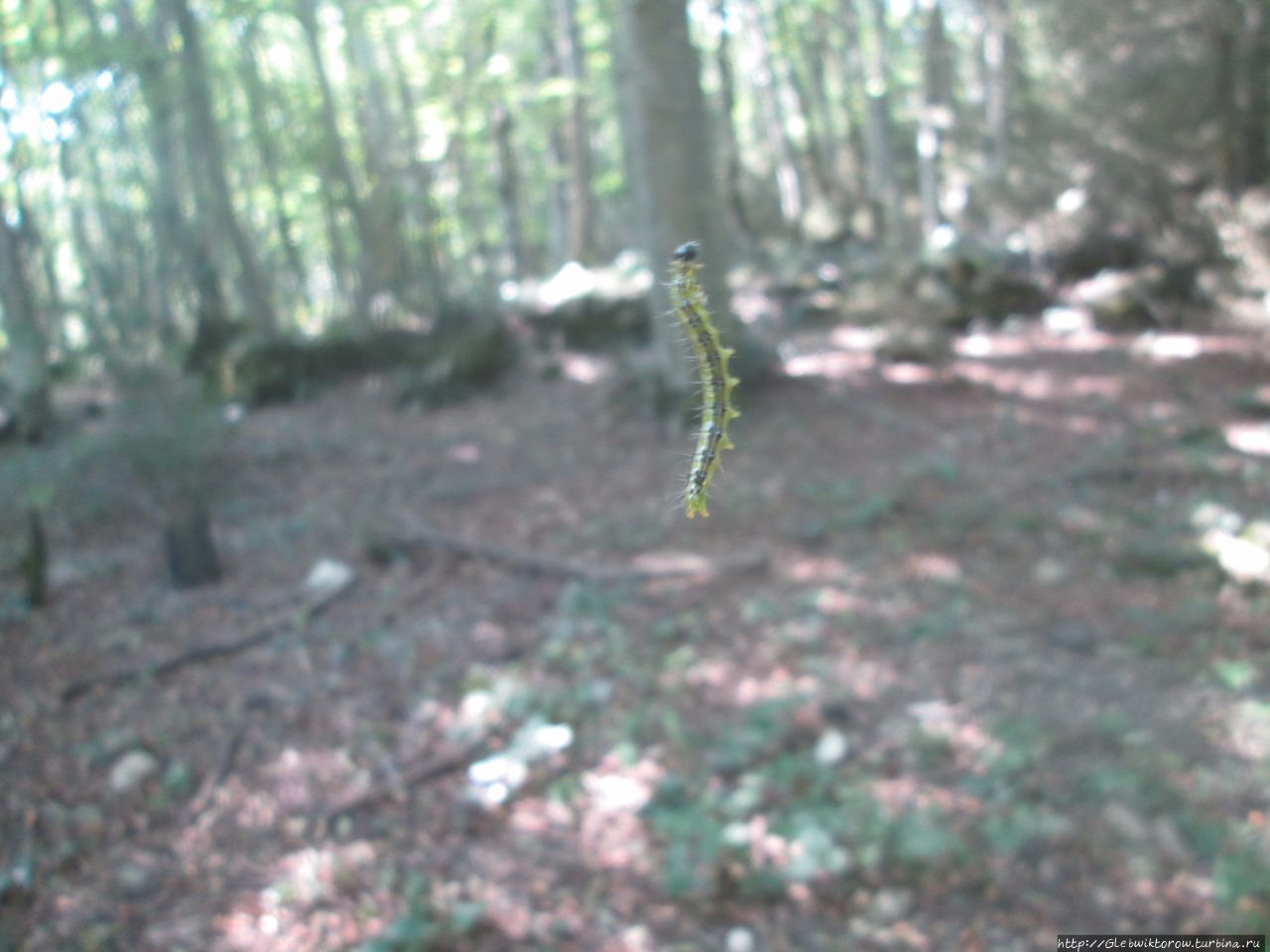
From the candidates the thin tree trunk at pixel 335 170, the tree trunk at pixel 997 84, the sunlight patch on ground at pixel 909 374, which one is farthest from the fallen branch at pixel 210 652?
the tree trunk at pixel 997 84

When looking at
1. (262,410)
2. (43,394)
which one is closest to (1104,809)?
(262,410)

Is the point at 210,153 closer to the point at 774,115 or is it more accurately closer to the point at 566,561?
the point at 566,561

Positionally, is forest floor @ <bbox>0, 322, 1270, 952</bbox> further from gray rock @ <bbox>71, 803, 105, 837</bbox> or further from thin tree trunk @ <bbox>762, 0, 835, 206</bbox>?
thin tree trunk @ <bbox>762, 0, 835, 206</bbox>

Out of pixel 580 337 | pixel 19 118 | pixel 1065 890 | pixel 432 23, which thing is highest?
pixel 432 23

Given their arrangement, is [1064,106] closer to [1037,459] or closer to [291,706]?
[1037,459]

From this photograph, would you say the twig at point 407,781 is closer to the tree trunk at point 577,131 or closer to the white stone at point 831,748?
the white stone at point 831,748

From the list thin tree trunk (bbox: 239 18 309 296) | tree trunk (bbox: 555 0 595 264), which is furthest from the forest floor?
tree trunk (bbox: 555 0 595 264)

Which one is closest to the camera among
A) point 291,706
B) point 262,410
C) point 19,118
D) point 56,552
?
point 291,706
